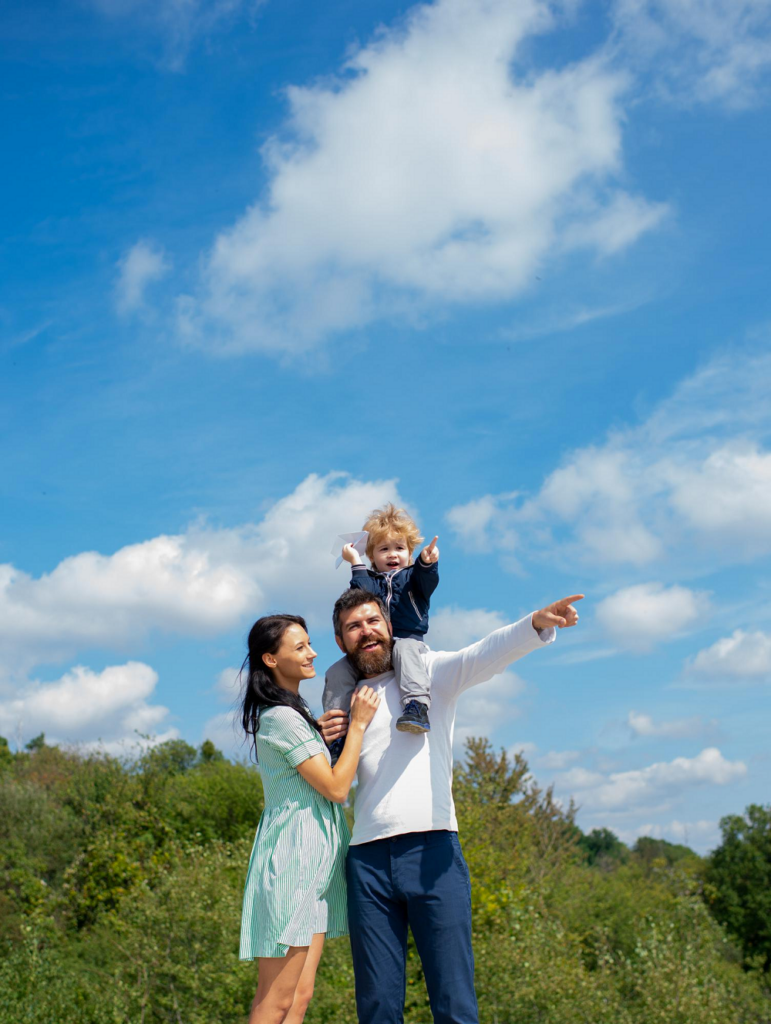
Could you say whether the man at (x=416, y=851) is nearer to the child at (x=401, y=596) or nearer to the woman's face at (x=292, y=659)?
the child at (x=401, y=596)

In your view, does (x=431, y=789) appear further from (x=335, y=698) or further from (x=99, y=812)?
(x=99, y=812)

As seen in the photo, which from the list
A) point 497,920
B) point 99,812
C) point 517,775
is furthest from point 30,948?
point 517,775

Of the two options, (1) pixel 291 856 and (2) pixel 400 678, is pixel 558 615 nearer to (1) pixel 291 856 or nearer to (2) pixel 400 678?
(2) pixel 400 678

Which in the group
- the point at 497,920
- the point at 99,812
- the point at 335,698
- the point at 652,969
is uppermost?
the point at 99,812

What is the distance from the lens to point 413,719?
3.54 m

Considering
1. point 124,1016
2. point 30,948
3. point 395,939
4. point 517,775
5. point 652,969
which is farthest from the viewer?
point 517,775

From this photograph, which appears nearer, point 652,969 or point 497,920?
point 652,969

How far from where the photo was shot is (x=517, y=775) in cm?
2883

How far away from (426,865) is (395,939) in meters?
0.30

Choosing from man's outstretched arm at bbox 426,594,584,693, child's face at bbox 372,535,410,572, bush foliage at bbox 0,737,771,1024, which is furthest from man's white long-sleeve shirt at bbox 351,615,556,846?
bush foliage at bbox 0,737,771,1024

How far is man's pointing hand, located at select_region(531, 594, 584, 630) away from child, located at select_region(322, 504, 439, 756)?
0.53 metres

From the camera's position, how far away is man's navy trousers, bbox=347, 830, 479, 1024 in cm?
329

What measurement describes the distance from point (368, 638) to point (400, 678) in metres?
0.27

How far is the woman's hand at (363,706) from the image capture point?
357 cm
